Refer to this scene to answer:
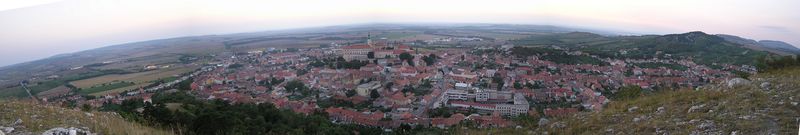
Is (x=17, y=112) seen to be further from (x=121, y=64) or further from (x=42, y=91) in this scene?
(x=121, y=64)

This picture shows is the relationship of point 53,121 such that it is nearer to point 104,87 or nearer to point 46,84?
point 104,87

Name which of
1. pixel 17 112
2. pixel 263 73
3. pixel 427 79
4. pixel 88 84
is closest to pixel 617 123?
pixel 17 112

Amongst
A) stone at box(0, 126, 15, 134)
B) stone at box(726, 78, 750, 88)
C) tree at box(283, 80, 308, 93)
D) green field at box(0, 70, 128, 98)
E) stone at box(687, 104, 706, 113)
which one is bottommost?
green field at box(0, 70, 128, 98)

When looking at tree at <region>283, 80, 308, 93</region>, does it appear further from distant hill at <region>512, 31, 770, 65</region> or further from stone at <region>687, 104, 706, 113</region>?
distant hill at <region>512, 31, 770, 65</region>

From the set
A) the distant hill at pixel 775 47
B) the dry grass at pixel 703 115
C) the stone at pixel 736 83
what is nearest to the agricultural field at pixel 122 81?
the dry grass at pixel 703 115

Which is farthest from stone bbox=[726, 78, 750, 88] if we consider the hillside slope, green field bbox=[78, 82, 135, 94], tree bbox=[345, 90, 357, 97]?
green field bbox=[78, 82, 135, 94]

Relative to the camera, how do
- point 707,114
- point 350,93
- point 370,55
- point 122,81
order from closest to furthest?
point 707,114 → point 350,93 → point 122,81 → point 370,55

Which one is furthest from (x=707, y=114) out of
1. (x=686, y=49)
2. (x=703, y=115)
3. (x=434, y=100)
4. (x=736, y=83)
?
(x=686, y=49)

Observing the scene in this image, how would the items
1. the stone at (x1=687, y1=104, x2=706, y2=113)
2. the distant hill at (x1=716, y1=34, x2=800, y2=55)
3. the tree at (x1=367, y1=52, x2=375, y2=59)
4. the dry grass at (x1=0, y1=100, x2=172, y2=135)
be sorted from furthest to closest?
the distant hill at (x1=716, y1=34, x2=800, y2=55), the tree at (x1=367, y1=52, x2=375, y2=59), the stone at (x1=687, y1=104, x2=706, y2=113), the dry grass at (x1=0, y1=100, x2=172, y2=135)

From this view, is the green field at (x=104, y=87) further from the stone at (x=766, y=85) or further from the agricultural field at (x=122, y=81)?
the stone at (x=766, y=85)
